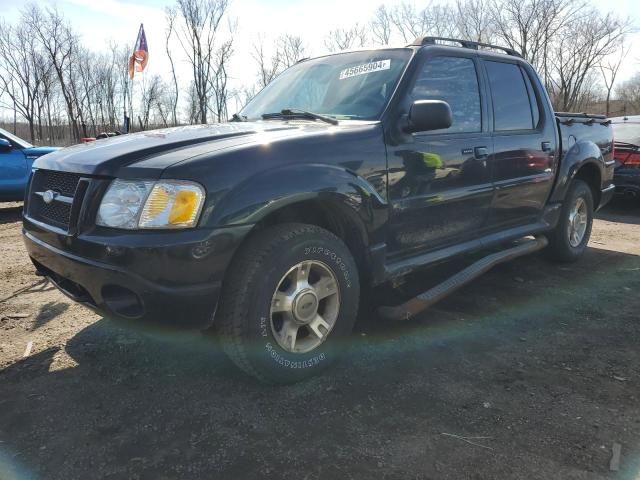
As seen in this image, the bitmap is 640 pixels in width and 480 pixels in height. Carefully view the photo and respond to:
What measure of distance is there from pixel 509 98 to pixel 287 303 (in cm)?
274

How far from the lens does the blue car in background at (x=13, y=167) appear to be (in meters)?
8.09

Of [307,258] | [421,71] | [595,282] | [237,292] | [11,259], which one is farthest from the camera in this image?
[11,259]

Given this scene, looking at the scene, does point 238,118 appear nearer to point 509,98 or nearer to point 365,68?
point 365,68

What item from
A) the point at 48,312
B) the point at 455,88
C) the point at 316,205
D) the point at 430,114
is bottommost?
the point at 48,312

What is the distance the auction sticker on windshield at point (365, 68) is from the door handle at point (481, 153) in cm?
87

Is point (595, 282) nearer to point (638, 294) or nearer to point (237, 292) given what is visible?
point (638, 294)

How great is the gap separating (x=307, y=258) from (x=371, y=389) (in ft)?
2.58

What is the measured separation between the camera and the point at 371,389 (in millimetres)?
2689

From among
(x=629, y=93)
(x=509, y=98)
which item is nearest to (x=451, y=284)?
(x=509, y=98)

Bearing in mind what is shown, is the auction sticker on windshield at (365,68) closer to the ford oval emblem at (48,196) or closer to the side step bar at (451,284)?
the side step bar at (451,284)

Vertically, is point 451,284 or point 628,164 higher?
point 628,164

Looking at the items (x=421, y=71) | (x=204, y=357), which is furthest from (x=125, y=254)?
(x=421, y=71)

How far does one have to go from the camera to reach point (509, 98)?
4.13 meters

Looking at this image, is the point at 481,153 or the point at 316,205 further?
the point at 481,153
